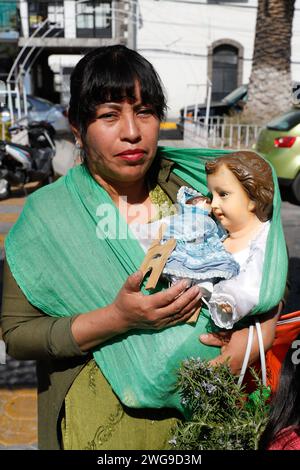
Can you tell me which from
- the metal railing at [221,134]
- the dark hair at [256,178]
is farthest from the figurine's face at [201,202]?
the metal railing at [221,134]

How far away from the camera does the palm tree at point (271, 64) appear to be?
1412 centimetres

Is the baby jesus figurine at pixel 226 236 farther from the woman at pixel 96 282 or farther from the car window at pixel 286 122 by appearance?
the car window at pixel 286 122

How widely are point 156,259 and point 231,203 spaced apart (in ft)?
1.02

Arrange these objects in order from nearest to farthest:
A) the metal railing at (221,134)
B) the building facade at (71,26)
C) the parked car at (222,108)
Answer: the metal railing at (221,134) < the parked car at (222,108) < the building facade at (71,26)

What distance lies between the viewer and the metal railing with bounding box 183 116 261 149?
43.3 feet

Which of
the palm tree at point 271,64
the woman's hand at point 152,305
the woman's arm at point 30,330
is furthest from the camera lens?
the palm tree at point 271,64

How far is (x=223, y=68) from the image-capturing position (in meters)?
24.1

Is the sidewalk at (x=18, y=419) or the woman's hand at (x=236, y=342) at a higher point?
the woman's hand at (x=236, y=342)

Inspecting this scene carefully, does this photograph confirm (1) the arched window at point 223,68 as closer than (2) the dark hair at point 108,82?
No

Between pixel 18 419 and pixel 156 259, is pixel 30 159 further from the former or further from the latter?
pixel 156 259

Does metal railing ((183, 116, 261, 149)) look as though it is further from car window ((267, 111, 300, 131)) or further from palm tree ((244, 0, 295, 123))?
car window ((267, 111, 300, 131))

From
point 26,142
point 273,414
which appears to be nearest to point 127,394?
point 273,414

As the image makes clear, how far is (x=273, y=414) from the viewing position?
64.9 inches

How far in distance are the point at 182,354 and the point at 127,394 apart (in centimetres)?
20
